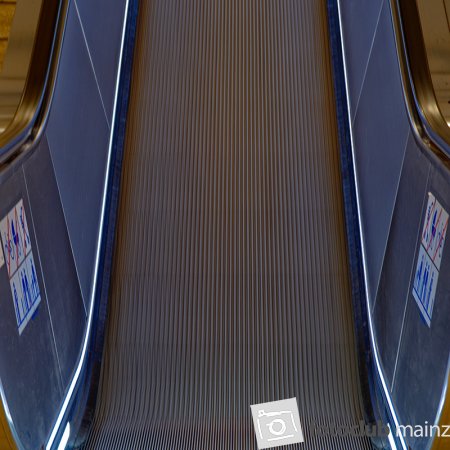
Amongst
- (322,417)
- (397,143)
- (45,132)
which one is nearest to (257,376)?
(322,417)

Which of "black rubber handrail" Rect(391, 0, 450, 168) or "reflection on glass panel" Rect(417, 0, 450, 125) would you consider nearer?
"black rubber handrail" Rect(391, 0, 450, 168)

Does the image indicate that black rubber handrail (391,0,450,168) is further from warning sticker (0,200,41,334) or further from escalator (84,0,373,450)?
warning sticker (0,200,41,334)

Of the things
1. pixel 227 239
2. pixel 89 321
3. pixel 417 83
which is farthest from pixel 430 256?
pixel 89 321

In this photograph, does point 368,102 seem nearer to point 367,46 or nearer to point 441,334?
point 367,46

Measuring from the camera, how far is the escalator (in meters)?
2.98

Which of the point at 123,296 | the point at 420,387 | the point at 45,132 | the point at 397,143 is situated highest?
the point at 45,132

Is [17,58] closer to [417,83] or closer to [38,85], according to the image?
[38,85]

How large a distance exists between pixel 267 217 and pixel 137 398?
3.82ft

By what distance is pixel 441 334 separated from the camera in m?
1.99

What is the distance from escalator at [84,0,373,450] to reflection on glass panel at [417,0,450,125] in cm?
115

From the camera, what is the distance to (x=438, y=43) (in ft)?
8.62

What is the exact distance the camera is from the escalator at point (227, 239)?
2977mm

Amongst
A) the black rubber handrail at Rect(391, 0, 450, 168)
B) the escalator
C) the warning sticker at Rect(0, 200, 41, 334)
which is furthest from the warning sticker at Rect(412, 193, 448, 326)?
the warning sticker at Rect(0, 200, 41, 334)

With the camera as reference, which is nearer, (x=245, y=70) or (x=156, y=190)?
(x=156, y=190)
